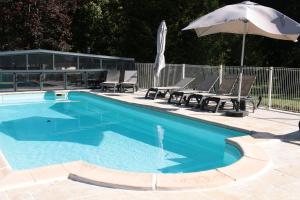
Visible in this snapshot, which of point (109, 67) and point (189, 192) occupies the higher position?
point (109, 67)

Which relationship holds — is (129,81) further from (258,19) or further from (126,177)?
(126,177)

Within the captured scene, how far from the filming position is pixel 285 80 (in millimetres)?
10766

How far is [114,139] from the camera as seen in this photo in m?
8.38

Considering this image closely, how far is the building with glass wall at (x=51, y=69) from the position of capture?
569 inches

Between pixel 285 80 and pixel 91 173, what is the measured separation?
7.94m

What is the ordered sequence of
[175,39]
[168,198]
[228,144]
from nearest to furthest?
[168,198] → [228,144] → [175,39]

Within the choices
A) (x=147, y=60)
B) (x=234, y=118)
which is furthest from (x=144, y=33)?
(x=234, y=118)

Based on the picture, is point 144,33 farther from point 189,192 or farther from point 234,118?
point 189,192

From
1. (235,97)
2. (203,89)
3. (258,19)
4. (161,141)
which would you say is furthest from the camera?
(203,89)

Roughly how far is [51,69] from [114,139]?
809 centimetres

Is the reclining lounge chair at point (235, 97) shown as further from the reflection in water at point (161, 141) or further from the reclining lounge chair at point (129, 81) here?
the reclining lounge chair at point (129, 81)

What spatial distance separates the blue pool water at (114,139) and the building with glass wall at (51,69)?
215cm

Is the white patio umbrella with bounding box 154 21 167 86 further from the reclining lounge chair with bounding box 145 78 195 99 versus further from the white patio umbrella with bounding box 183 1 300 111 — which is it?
the white patio umbrella with bounding box 183 1 300 111

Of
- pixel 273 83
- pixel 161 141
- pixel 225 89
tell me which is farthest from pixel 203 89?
pixel 161 141
